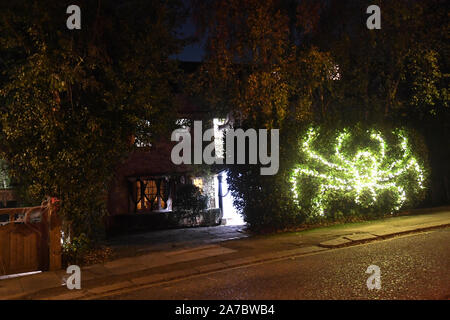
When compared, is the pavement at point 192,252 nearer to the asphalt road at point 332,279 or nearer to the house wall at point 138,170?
the asphalt road at point 332,279

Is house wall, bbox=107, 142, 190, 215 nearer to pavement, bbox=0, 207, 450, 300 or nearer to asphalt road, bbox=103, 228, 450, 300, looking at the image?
pavement, bbox=0, 207, 450, 300

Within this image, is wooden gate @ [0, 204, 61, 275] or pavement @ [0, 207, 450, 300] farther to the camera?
wooden gate @ [0, 204, 61, 275]

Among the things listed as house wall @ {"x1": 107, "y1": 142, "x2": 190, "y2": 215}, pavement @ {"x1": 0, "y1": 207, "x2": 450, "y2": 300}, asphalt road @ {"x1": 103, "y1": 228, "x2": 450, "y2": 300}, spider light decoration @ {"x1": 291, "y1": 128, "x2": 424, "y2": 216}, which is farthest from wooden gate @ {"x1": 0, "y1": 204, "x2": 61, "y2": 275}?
spider light decoration @ {"x1": 291, "y1": 128, "x2": 424, "y2": 216}

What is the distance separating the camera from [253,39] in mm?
13609

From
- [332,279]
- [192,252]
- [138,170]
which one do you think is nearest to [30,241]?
[192,252]

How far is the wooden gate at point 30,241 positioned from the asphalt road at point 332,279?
9.50 ft

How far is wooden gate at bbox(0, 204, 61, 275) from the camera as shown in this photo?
905 centimetres

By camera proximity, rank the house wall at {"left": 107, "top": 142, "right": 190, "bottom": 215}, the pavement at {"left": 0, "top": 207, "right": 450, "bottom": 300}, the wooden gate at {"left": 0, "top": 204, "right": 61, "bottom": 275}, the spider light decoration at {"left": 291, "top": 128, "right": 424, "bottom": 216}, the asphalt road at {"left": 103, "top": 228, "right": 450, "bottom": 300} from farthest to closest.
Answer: the house wall at {"left": 107, "top": 142, "right": 190, "bottom": 215}, the spider light decoration at {"left": 291, "top": 128, "right": 424, "bottom": 216}, the wooden gate at {"left": 0, "top": 204, "right": 61, "bottom": 275}, the pavement at {"left": 0, "top": 207, "right": 450, "bottom": 300}, the asphalt road at {"left": 103, "top": 228, "right": 450, "bottom": 300}

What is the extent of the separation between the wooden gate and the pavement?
35cm

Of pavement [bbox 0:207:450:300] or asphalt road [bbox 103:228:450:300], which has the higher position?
asphalt road [bbox 103:228:450:300]

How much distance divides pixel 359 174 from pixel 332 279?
28.4ft

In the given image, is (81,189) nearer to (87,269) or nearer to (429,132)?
(87,269)

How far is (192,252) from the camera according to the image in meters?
11.0
